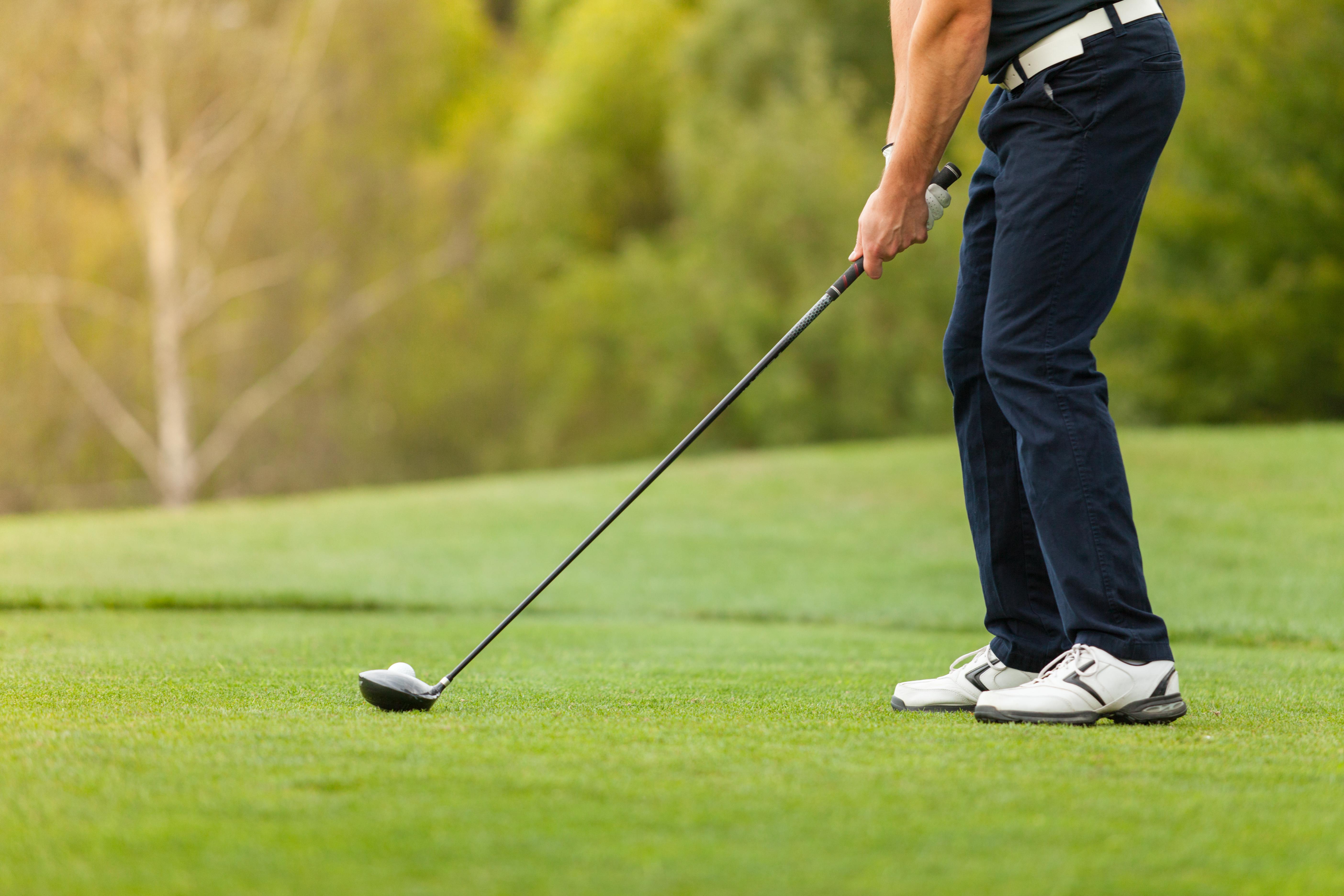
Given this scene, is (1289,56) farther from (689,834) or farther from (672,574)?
(689,834)

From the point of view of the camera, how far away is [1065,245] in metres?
1.96

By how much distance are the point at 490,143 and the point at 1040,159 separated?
56.5ft

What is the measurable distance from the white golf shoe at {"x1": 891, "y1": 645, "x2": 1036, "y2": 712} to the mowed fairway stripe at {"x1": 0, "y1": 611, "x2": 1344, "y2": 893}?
60 mm

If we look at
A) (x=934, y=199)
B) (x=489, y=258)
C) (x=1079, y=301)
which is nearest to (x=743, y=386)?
(x=934, y=199)

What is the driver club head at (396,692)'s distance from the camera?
6.41ft

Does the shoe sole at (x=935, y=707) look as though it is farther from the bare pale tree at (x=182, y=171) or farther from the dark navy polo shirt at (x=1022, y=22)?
the bare pale tree at (x=182, y=171)

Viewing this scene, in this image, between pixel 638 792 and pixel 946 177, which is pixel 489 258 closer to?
pixel 946 177

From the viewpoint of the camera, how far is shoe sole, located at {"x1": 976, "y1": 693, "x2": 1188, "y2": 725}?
189cm

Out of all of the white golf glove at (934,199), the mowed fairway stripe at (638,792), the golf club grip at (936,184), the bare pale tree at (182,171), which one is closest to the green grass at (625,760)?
the mowed fairway stripe at (638,792)

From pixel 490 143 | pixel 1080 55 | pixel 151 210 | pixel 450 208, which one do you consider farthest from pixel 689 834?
pixel 490 143

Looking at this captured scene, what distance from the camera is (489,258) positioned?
1795cm

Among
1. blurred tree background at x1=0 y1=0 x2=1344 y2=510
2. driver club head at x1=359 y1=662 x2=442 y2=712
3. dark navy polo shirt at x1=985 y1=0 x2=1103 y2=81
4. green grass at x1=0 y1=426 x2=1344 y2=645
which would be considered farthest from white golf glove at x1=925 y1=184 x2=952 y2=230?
blurred tree background at x1=0 y1=0 x2=1344 y2=510

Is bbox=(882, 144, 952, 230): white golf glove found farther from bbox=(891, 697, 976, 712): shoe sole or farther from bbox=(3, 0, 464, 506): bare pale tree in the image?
bbox=(3, 0, 464, 506): bare pale tree

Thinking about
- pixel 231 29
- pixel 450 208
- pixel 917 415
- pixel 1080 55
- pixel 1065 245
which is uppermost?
pixel 231 29
